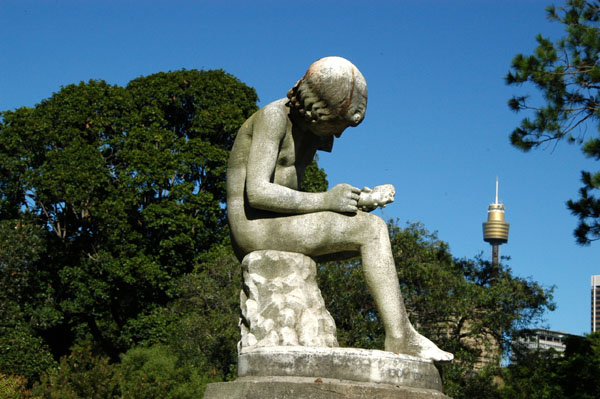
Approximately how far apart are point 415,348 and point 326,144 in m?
2.06

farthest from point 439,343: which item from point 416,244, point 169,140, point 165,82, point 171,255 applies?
point 165,82

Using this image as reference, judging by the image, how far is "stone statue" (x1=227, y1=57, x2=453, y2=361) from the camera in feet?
21.5

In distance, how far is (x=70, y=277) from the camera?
27922mm

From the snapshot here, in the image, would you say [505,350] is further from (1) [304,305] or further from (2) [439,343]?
(1) [304,305]

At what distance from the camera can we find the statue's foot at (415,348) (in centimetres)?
634

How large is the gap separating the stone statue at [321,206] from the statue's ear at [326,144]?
0.30m

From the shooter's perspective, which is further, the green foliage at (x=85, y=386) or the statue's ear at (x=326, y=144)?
the green foliage at (x=85, y=386)

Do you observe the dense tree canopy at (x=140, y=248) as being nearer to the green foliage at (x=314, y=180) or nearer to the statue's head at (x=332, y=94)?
the green foliage at (x=314, y=180)

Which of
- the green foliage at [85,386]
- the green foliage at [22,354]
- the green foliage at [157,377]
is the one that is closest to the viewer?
the green foliage at [85,386]

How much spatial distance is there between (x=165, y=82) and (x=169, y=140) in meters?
2.66

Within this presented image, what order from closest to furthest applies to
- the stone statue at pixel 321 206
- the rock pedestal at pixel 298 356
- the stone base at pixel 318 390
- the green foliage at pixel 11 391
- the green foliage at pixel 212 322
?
the stone base at pixel 318 390, the rock pedestal at pixel 298 356, the stone statue at pixel 321 206, the green foliage at pixel 11 391, the green foliage at pixel 212 322

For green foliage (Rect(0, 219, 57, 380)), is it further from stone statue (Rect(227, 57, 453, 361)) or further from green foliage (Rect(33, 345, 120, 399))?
stone statue (Rect(227, 57, 453, 361))

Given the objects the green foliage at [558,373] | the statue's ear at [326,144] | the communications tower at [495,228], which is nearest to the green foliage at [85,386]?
the green foliage at [558,373]

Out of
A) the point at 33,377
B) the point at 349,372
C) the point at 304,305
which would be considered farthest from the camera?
the point at 33,377
